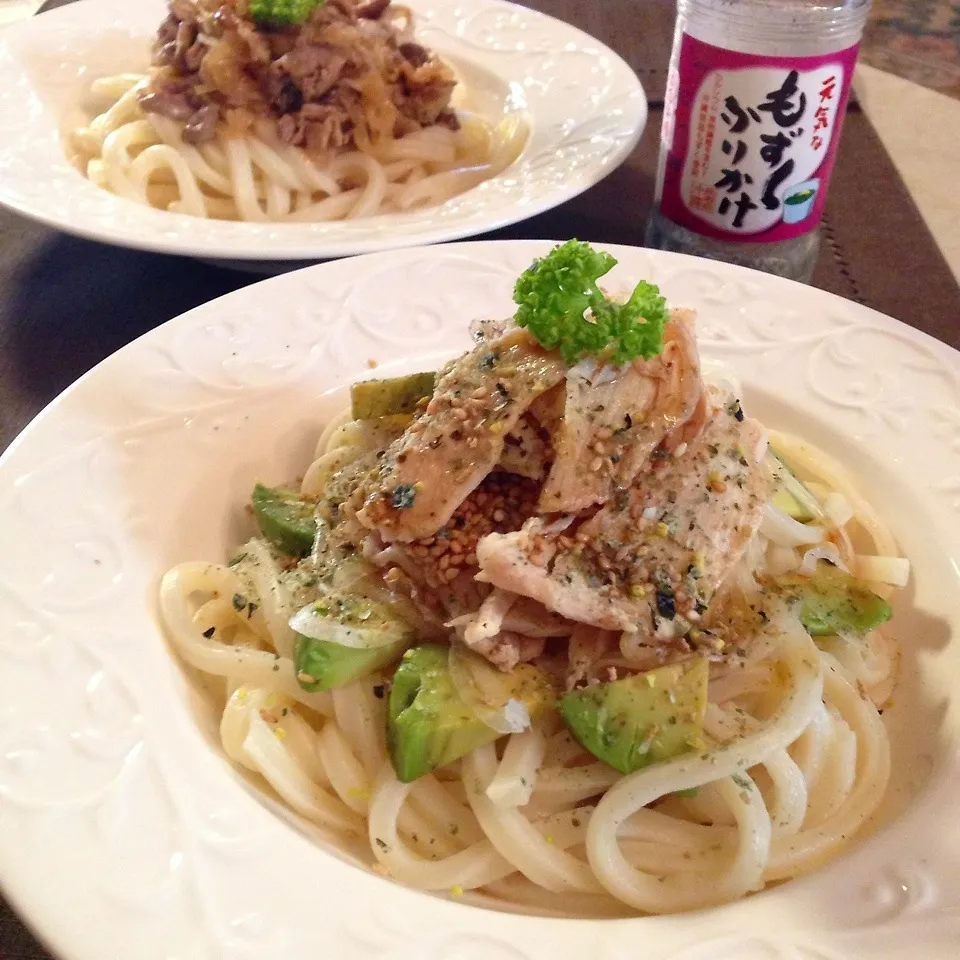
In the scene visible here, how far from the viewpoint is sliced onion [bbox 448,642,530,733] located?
1979 millimetres

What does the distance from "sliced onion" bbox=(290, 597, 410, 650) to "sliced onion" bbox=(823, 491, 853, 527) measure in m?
1.25

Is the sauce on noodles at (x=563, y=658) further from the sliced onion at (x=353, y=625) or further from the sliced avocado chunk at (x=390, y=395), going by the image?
the sliced avocado chunk at (x=390, y=395)

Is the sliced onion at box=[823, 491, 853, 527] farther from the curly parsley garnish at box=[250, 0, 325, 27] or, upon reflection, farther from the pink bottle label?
the curly parsley garnish at box=[250, 0, 325, 27]

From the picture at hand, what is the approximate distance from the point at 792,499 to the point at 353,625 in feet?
4.15

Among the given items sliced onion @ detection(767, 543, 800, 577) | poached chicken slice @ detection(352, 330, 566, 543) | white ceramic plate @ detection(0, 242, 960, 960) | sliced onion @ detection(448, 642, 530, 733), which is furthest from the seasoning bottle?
sliced onion @ detection(448, 642, 530, 733)

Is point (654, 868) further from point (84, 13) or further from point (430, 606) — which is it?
point (84, 13)

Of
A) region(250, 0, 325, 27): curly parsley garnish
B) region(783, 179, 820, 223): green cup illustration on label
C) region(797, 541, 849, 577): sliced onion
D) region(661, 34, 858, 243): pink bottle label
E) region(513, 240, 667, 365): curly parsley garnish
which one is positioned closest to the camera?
region(513, 240, 667, 365): curly parsley garnish

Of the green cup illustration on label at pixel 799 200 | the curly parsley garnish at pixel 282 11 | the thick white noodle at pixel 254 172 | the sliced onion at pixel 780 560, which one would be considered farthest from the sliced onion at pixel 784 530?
the curly parsley garnish at pixel 282 11

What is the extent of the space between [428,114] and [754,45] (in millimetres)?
1841

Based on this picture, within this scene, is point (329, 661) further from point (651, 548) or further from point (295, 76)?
point (295, 76)

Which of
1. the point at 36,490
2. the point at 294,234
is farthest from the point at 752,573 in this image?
the point at 294,234

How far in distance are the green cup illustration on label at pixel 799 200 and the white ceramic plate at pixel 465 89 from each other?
0.78m

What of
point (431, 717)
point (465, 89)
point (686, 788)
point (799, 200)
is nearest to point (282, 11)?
point (465, 89)

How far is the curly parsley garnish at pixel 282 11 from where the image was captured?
163 inches
